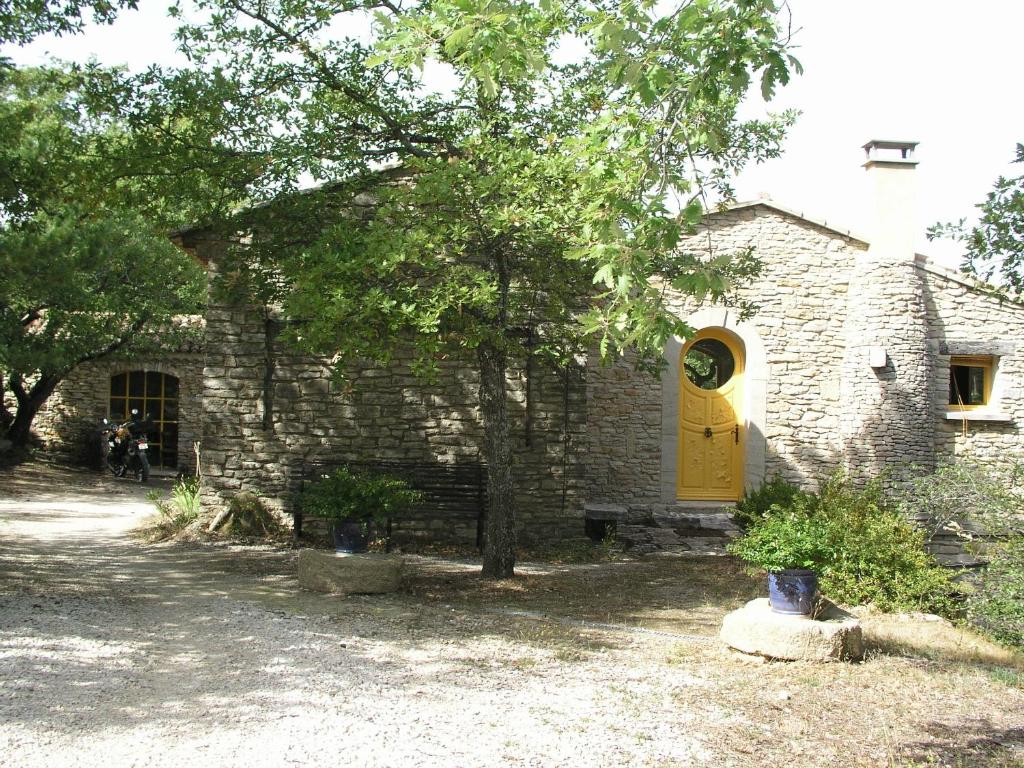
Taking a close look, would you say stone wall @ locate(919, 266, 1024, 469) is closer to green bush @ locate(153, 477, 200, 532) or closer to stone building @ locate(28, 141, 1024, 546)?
stone building @ locate(28, 141, 1024, 546)

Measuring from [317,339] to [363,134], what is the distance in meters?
2.21

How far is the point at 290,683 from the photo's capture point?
4.80 meters

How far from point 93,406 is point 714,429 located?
11.4 meters

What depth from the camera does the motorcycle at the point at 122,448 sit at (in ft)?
52.4

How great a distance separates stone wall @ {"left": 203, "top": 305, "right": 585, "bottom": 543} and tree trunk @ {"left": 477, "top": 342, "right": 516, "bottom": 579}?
1.71m

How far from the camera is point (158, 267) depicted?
13875mm

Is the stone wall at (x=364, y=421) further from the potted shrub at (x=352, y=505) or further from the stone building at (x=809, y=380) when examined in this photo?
the potted shrub at (x=352, y=505)

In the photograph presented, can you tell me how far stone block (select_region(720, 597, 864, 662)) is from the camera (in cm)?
543

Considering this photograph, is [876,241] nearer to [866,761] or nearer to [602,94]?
[602,94]

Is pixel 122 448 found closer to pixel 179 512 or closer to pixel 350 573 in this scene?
pixel 179 512

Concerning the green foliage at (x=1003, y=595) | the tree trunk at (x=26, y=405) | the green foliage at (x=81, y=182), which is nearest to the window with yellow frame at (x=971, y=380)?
the green foliage at (x=1003, y=595)

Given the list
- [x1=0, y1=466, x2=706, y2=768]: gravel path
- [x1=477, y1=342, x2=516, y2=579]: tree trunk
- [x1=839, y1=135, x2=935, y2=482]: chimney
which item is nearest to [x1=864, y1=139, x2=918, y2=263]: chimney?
[x1=839, y1=135, x2=935, y2=482]: chimney

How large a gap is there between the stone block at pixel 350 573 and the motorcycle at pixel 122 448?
9.68 metres

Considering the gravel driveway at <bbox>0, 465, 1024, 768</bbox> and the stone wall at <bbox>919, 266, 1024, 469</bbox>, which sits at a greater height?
the stone wall at <bbox>919, 266, 1024, 469</bbox>
